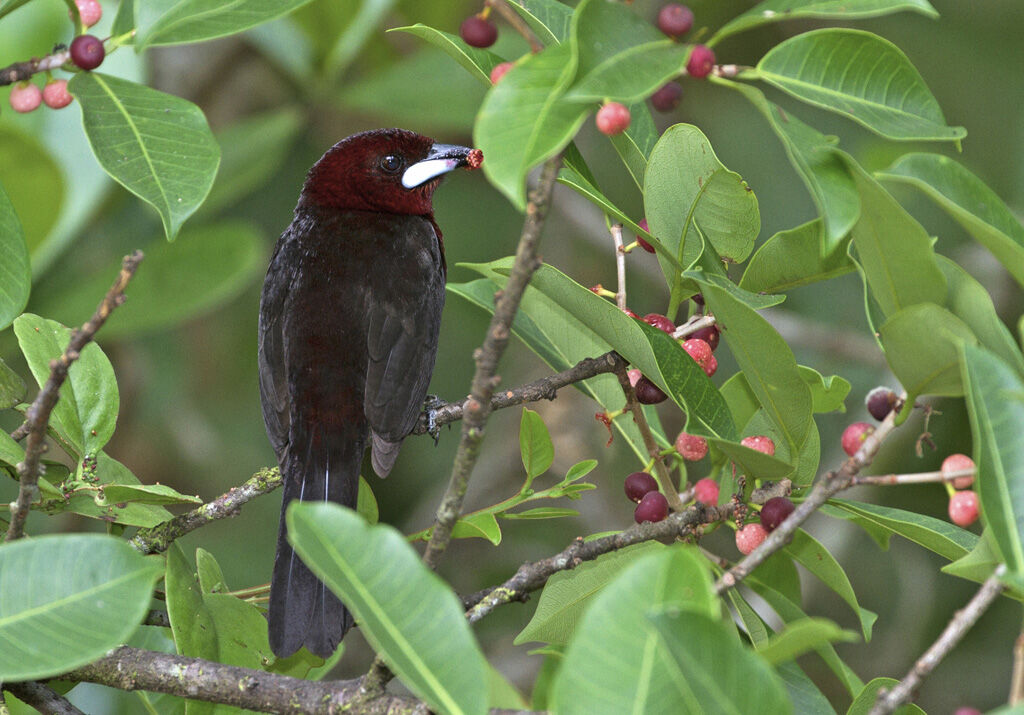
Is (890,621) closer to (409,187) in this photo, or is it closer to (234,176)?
(409,187)

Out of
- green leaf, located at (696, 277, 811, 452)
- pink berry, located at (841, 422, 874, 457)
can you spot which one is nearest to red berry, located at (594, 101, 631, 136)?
green leaf, located at (696, 277, 811, 452)

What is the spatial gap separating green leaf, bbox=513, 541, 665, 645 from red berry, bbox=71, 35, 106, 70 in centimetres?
130

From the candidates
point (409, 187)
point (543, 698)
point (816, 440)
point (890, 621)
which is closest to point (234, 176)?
point (409, 187)

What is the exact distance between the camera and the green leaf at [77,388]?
89.0 inches

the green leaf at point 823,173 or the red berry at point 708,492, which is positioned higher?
the green leaf at point 823,173

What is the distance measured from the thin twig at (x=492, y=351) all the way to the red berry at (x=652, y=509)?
1.87 ft

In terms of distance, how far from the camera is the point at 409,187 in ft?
12.4

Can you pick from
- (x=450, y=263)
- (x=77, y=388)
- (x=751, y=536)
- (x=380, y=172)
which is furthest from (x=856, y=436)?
(x=450, y=263)

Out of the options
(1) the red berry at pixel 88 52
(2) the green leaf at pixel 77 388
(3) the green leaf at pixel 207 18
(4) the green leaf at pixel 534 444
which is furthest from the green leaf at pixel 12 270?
(4) the green leaf at pixel 534 444

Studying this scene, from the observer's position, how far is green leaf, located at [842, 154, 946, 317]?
5.11 ft

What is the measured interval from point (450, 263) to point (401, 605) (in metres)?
4.15

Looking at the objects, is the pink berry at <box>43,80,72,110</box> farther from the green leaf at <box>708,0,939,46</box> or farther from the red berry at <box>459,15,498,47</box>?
the green leaf at <box>708,0,939,46</box>

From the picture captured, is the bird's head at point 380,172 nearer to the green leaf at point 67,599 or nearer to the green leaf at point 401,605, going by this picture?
the green leaf at point 67,599

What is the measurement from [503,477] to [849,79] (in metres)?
3.58
